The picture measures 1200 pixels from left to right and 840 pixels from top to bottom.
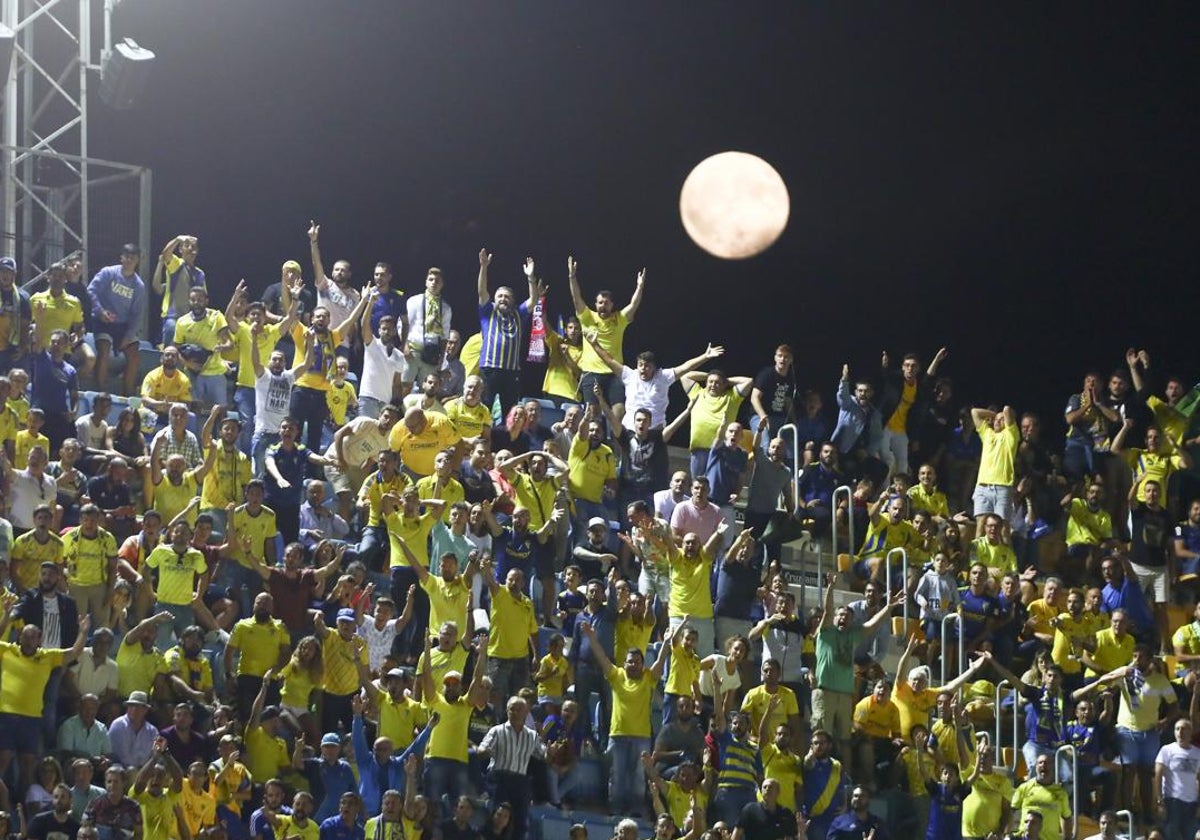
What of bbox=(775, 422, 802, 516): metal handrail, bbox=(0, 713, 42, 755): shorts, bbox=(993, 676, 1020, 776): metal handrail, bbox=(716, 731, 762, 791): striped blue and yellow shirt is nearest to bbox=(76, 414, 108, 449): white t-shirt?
bbox=(0, 713, 42, 755): shorts

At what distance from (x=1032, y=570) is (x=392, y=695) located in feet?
20.2

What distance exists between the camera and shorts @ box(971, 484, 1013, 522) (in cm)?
2130

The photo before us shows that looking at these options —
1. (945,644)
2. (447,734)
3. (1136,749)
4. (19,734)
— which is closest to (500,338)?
(945,644)

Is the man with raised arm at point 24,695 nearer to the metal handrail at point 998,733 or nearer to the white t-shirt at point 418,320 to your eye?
the white t-shirt at point 418,320

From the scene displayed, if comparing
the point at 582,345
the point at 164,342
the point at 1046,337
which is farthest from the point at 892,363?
the point at 164,342

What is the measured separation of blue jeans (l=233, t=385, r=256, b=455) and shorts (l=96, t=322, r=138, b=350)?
35.8 inches

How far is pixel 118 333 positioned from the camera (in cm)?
1991

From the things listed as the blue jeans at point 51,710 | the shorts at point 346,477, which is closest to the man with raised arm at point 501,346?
the shorts at point 346,477

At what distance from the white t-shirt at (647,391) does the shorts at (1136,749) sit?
4466mm

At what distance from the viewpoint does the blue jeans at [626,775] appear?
16.9 metres

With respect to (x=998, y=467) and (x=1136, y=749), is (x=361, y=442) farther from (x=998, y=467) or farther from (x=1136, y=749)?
(x=1136, y=749)

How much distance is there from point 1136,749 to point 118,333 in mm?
8274

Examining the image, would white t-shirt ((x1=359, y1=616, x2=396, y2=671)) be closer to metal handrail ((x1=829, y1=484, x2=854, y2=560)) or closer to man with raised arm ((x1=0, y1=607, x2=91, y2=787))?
man with raised arm ((x1=0, y1=607, x2=91, y2=787))

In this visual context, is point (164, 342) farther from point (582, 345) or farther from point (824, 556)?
point (824, 556)
